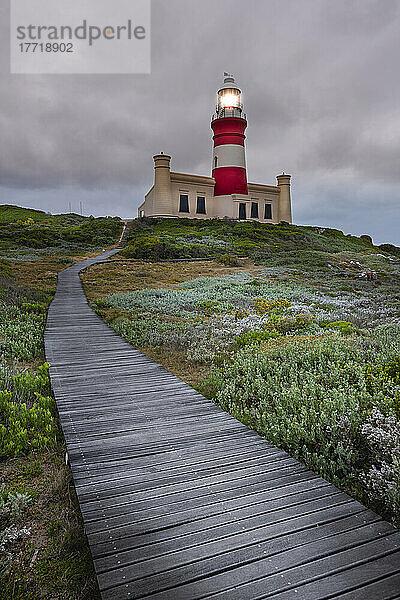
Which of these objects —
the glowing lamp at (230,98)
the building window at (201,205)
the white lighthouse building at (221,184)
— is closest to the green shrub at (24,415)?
the white lighthouse building at (221,184)

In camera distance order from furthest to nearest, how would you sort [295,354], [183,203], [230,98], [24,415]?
[183,203] → [230,98] → [295,354] → [24,415]

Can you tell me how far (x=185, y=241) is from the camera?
33469 mm

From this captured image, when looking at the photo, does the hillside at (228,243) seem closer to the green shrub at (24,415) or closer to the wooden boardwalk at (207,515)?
the green shrub at (24,415)

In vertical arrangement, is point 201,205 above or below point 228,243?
above

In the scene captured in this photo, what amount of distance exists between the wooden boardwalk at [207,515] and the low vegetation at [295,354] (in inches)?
19.4

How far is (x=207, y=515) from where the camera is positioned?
283 cm

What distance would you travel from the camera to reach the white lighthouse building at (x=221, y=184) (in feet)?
150

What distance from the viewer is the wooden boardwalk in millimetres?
2271

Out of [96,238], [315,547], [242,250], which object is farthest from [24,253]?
[315,547]

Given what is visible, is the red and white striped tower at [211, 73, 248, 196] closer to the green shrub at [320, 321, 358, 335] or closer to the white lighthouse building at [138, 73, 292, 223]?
the white lighthouse building at [138, 73, 292, 223]

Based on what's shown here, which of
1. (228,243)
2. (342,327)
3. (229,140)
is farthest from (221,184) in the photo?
(342,327)

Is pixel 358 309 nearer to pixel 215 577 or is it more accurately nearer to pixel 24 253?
pixel 215 577

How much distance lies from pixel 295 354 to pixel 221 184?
43710 millimetres

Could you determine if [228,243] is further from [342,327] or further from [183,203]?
[342,327]
